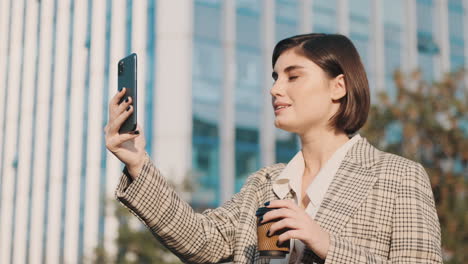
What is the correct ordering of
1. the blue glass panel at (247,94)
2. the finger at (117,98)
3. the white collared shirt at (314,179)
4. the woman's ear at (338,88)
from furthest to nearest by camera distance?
the blue glass panel at (247,94), the woman's ear at (338,88), the white collared shirt at (314,179), the finger at (117,98)

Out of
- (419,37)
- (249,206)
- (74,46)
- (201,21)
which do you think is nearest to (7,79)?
(74,46)

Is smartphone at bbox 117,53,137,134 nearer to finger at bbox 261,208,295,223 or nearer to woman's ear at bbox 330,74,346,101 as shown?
finger at bbox 261,208,295,223

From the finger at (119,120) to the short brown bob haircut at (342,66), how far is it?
74 cm

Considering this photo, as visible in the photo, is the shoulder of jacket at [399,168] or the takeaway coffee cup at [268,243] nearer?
the takeaway coffee cup at [268,243]

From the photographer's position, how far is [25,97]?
32969 mm

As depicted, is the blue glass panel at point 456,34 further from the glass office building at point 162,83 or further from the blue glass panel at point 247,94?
the blue glass panel at point 247,94

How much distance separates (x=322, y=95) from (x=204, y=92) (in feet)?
68.5

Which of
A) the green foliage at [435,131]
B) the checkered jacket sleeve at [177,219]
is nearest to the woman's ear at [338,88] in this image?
the checkered jacket sleeve at [177,219]

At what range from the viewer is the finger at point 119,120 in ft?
8.05

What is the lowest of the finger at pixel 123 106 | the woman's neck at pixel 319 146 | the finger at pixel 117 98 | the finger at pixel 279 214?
the finger at pixel 279 214

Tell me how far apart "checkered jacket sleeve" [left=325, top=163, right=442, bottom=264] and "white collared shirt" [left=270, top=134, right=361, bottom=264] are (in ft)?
0.75

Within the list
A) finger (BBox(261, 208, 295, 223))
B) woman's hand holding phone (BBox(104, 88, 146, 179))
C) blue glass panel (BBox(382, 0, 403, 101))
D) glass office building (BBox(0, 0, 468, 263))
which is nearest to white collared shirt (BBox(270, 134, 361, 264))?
finger (BBox(261, 208, 295, 223))

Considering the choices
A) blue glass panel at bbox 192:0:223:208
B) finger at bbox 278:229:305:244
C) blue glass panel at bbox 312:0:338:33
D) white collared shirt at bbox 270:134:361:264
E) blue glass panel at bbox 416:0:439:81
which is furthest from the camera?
blue glass panel at bbox 416:0:439:81

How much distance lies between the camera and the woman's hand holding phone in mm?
2475
